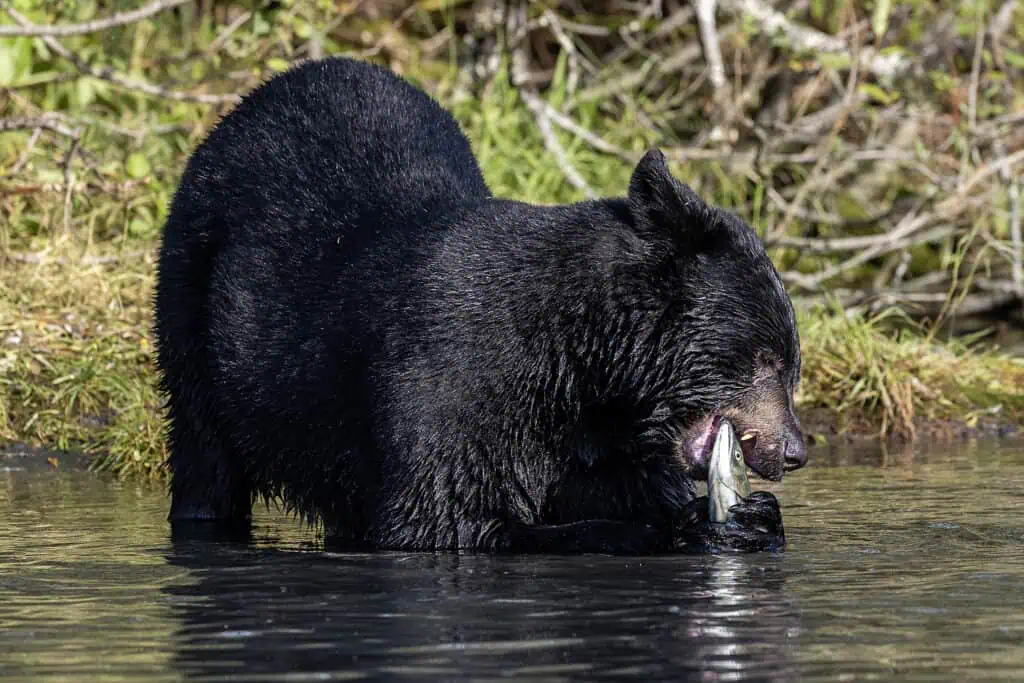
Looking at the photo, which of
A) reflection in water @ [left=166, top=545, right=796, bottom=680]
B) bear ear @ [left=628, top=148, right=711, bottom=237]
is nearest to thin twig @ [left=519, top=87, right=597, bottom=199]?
bear ear @ [left=628, top=148, right=711, bottom=237]

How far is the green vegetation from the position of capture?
8.90 metres

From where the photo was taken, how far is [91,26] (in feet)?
28.9

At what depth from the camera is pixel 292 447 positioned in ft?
20.0

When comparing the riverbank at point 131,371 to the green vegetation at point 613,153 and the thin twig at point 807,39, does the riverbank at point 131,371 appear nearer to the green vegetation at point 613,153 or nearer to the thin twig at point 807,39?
the green vegetation at point 613,153

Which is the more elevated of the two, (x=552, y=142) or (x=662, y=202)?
(x=552, y=142)

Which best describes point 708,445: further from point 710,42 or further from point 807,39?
point 807,39

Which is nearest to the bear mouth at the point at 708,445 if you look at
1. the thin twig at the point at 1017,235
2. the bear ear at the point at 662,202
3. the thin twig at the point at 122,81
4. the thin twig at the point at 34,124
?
the bear ear at the point at 662,202

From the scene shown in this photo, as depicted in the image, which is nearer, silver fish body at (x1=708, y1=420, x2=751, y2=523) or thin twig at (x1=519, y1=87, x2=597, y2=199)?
silver fish body at (x1=708, y1=420, x2=751, y2=523)

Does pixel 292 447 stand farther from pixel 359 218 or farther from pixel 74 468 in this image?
pixel 74 468

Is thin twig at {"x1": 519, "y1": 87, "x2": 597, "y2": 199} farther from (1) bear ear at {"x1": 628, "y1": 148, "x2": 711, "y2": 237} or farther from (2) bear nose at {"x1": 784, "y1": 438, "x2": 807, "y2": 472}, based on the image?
(2) bear nose at {"x1": 784, "y1": 438, "x2": 807, "y2": 472}

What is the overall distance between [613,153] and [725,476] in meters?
5.90

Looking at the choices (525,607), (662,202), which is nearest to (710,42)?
(662,202)

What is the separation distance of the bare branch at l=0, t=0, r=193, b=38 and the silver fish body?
427 cm

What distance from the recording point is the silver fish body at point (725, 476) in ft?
17.7
